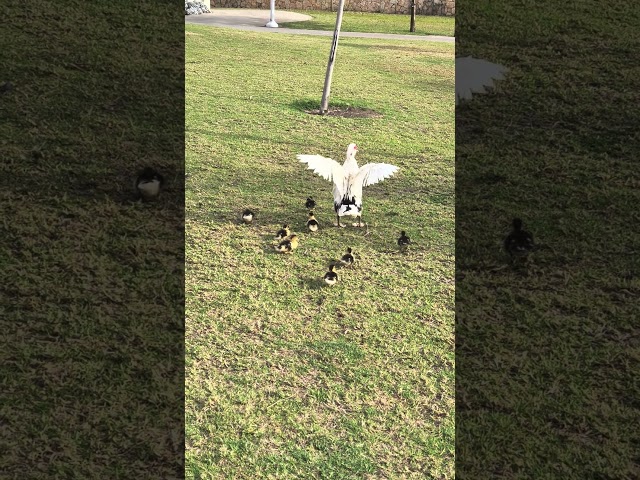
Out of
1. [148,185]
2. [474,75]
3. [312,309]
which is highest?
[474,75]

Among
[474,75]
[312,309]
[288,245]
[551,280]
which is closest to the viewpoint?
[312,309]

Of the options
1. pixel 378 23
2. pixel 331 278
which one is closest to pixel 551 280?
pixel 331 278

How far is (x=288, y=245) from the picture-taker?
206 inches

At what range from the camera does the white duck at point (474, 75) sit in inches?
394

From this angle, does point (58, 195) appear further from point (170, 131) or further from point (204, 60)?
point (204, 60)

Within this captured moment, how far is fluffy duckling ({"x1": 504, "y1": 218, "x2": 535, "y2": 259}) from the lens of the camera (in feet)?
17.1

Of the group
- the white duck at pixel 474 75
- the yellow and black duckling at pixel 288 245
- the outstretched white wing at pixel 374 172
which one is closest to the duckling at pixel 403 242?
the outstretched white wing at pixel 374 172

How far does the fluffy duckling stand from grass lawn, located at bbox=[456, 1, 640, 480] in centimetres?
10

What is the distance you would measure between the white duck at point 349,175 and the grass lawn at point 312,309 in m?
0.24

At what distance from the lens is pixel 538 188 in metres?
6.67

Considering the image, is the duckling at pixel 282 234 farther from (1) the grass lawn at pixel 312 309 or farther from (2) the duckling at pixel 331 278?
(2) the duckling at pixel 331 278

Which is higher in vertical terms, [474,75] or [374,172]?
[474,75]

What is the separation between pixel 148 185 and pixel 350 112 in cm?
408

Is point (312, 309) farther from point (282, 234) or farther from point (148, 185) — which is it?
point (148, 185)
